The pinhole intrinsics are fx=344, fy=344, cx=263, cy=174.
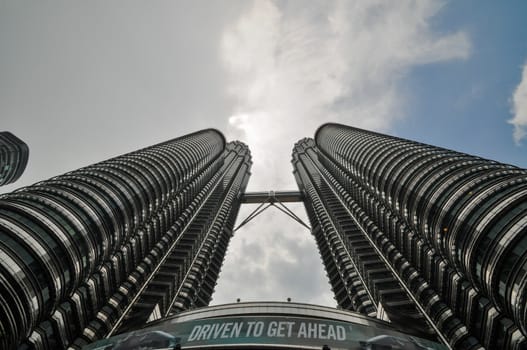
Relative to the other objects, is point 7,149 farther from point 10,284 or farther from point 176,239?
point 10,284

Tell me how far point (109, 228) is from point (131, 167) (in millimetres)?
16959

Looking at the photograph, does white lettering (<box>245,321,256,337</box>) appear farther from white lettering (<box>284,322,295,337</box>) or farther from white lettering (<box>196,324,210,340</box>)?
white lettering (<box>196,324,210,340</box>)

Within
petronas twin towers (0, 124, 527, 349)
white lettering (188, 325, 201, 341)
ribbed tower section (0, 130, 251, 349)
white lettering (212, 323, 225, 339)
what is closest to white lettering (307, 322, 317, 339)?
white lettering (212, 323, 225, 339)

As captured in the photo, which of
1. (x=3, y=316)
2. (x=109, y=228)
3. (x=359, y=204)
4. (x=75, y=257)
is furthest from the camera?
(x=359, y=204)

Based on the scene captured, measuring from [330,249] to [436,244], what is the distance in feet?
143

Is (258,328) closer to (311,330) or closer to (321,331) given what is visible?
(311,330)

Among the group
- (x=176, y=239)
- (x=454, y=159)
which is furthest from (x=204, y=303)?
(x=454, y=159)

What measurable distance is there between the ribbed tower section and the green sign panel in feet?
25.4

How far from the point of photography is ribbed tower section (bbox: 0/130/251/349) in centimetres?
3016

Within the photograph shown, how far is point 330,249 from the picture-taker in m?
84.2

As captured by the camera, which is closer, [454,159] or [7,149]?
[454,159]

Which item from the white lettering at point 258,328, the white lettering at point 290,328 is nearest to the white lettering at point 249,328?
the white lettering at point 258,328

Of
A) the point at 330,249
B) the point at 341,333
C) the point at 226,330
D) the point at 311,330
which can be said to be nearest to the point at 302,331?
the point at 311,330

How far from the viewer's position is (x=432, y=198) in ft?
142
